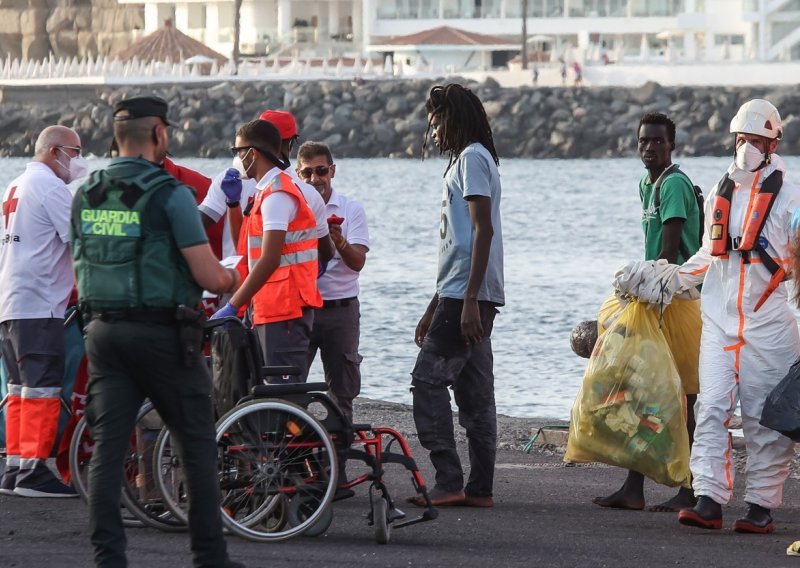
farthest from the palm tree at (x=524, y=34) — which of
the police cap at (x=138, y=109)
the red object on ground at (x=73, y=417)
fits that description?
the police cap at (x=138, y=109)

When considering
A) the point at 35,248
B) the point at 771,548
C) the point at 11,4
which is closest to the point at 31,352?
the point at 35,248

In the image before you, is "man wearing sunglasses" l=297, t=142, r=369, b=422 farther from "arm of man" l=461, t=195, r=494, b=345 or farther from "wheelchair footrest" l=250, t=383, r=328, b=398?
"wheelchair footrest" l=250, t=383, r=328, b=398

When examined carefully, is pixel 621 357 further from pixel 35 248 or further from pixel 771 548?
pixel 35 248

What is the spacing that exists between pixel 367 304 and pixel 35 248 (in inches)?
714

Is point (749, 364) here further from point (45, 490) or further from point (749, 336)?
point (45, 490)

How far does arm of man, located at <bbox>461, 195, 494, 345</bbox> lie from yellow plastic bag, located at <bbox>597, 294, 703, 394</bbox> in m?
0.72

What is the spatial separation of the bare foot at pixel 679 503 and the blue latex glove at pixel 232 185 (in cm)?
234

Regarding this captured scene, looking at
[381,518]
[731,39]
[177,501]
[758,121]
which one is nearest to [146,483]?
[177,501]

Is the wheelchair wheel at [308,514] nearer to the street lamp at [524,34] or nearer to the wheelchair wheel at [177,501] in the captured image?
the wheelchair wheel at [177,501]

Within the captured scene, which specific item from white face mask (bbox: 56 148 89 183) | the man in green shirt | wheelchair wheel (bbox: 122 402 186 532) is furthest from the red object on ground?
the man in green shirt

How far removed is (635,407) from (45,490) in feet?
8.50

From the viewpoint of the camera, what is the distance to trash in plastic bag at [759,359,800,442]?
6.48 meters

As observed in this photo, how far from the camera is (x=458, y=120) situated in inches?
287

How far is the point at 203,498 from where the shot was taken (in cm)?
541
